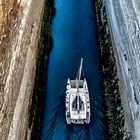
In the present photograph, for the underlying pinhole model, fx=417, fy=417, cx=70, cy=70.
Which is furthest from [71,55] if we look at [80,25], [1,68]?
[1,68]

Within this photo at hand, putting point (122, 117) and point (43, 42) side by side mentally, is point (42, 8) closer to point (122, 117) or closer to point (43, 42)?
point (43, 42)

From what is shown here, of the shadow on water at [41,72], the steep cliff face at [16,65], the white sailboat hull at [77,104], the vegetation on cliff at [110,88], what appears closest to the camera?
the steep cliff face at [16,65]

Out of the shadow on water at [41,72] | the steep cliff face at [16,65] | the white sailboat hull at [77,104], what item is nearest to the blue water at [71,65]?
the shadow on water at [41,72]

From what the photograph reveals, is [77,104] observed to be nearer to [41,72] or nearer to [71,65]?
[41,72]

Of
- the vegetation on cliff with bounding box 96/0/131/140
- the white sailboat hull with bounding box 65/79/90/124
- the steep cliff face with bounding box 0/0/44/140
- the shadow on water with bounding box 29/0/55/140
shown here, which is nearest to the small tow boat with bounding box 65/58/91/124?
the white sailboat hull with bounding box 65/79/90/124

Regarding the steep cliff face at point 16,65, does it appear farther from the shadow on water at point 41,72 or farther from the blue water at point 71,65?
the blue water at point 71,65

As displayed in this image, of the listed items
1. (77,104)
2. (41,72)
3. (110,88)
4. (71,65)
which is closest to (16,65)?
(77,104)
